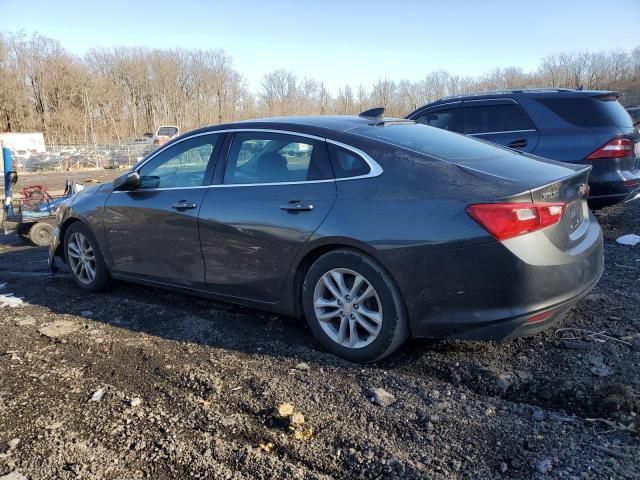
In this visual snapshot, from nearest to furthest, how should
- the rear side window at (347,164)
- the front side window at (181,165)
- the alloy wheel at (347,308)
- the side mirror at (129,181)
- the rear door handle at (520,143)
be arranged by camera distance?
the alloy wheel at (347,308), the rear side window at (347,164), the front side window at (181,165), the side mirror at (129,181), the rear door handle at (520,143)

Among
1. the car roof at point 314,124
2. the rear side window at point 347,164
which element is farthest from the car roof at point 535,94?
the rear side window at point 347,164

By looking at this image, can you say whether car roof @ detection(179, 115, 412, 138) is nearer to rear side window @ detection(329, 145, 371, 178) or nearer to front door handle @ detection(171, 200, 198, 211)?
rear side window @ detection(329, 145, 371, 178)

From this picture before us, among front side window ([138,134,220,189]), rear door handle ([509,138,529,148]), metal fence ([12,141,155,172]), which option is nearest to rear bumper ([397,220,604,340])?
front side window ([138,134,220,189])

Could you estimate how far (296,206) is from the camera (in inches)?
143

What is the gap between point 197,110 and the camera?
8538 centimetres

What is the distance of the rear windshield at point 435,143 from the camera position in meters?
3.53

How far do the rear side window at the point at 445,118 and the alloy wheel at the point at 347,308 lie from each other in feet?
15.0

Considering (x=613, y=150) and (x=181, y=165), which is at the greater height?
(x=181, y=165)

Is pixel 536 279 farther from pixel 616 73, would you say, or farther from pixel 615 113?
pixel 616 73

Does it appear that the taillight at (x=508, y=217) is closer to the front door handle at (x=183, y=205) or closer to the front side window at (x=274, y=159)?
the front side window at (x=274, y=159)

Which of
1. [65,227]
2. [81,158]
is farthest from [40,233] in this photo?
[81,158]

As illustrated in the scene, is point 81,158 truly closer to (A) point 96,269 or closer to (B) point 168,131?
(B) point 168,131

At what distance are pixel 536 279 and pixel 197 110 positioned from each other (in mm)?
87478

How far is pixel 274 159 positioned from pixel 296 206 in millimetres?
525
